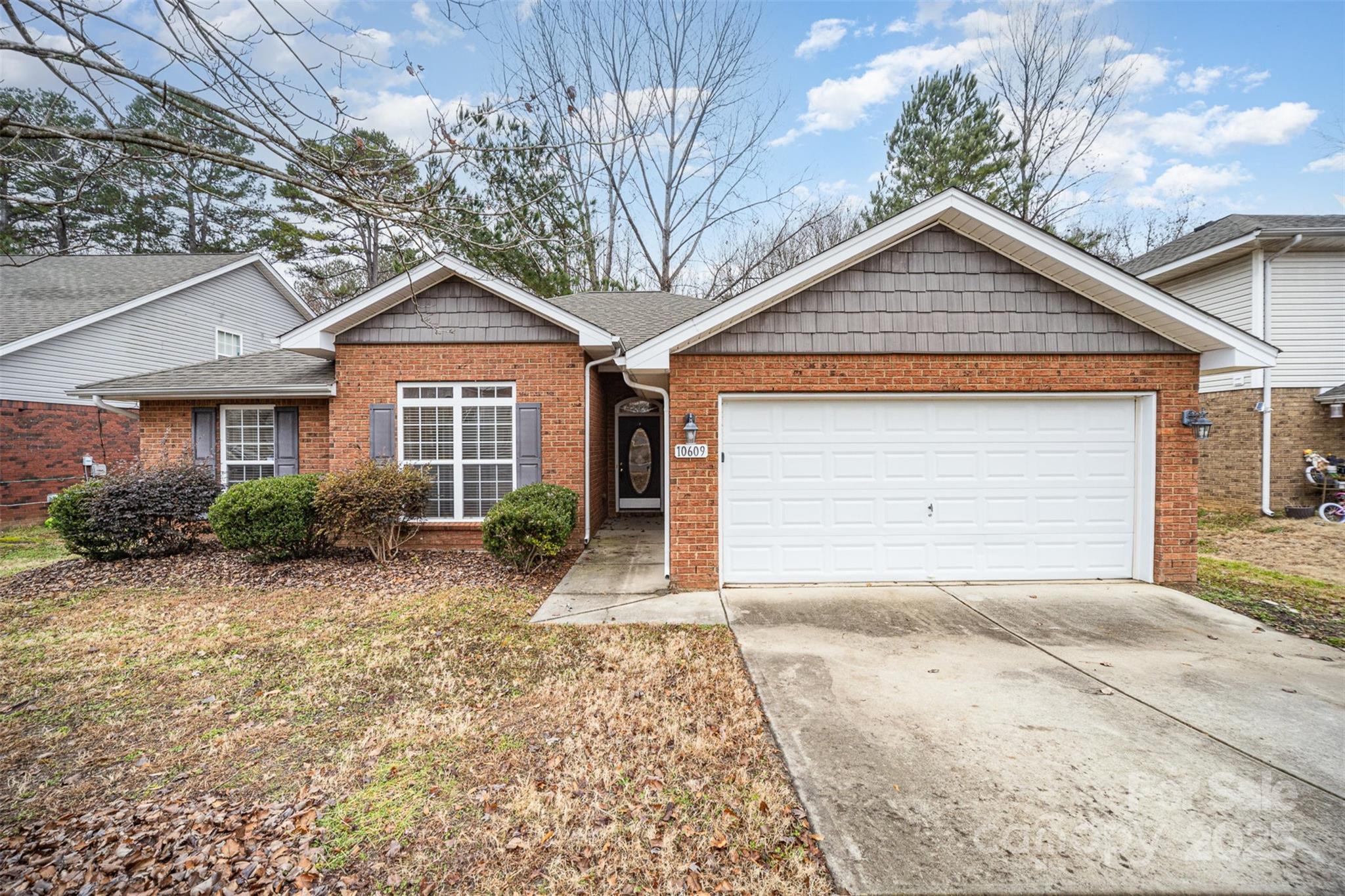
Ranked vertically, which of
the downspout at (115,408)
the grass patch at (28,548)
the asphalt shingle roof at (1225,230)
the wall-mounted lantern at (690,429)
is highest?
the asphalt shingle roof at (1225,230)

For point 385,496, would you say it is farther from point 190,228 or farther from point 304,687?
point 190,228

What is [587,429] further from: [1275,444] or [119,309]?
[1275,444]

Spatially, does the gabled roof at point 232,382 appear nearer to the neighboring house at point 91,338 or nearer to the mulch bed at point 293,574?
the neighboring house at point 91,338

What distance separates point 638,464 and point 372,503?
5935mm

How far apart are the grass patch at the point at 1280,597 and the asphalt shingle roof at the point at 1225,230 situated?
7159 millimetres

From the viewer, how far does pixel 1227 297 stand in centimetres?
1127

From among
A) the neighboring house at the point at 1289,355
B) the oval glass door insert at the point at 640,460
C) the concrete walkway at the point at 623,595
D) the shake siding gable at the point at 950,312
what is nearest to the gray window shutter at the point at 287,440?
the concrete walkway at the point at 623,595

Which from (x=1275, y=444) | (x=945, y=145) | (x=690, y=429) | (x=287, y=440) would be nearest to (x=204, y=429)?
(x=287, y=440)

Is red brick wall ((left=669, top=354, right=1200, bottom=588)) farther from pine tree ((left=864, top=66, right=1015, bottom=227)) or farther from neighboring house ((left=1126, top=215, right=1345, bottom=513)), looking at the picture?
pine tree ((left=864, top=66, right=1015, bottom=227))

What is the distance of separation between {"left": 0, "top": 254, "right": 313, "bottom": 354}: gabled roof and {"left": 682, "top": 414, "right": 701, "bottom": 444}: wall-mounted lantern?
14.4m

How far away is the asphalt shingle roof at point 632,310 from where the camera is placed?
389 inches

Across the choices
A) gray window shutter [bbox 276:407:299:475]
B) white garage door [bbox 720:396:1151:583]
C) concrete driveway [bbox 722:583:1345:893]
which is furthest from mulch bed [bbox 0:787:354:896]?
gray window shutter [bbox 276:407:299:475]

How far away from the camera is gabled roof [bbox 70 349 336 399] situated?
8734 mm

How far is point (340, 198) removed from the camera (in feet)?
10.5
